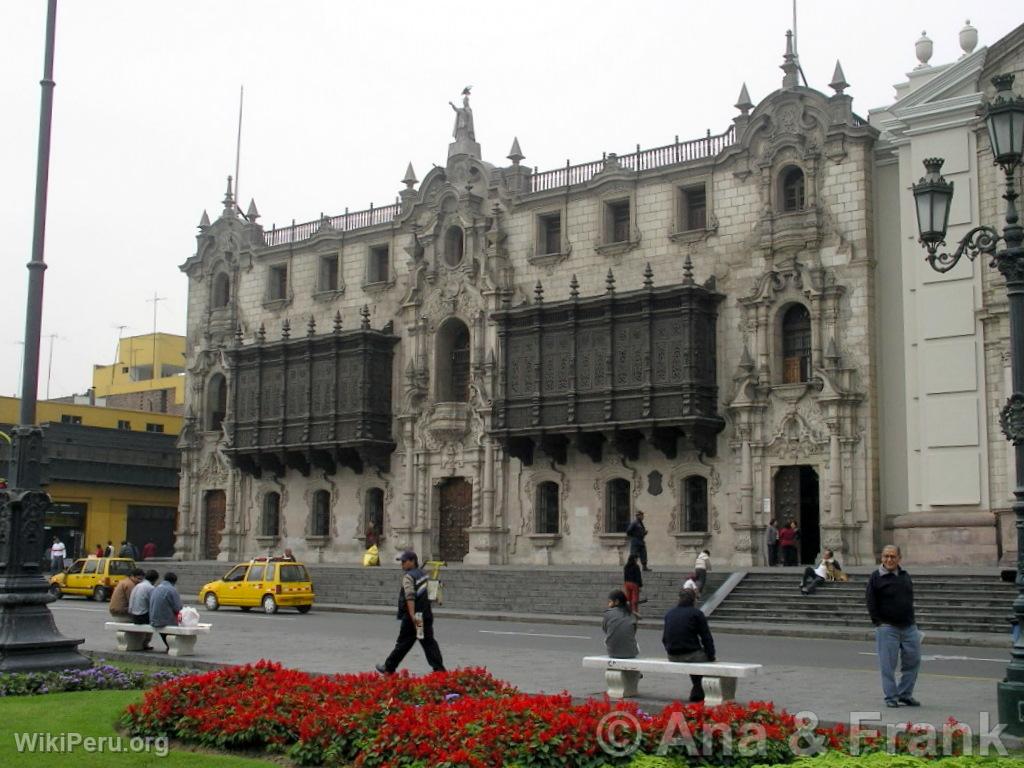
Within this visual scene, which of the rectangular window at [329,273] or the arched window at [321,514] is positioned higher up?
the rectangular window at [329,273]

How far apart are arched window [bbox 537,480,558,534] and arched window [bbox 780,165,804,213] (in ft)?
37.9

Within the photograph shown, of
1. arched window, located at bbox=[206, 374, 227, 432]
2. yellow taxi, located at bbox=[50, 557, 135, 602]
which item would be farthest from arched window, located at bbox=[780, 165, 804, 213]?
arched window, located at bbox=[206, 374, 227, 432]

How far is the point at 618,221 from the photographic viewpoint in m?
40.9

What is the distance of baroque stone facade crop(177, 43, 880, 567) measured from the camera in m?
35.8

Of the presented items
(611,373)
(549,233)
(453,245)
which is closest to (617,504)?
(611,373)

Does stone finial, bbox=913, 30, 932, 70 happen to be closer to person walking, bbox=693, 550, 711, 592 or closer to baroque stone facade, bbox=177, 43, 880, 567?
A: baroque stone facade, bbox=177, 43, 880, 567

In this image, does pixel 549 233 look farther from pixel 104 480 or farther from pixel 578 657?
pixel 104 480

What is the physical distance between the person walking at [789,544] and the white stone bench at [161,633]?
751 inches

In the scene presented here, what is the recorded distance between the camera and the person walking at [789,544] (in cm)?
3459

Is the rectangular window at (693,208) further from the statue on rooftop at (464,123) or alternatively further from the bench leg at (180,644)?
the bench leg at (180,644)

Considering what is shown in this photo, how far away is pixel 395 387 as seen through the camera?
4509 centimetres

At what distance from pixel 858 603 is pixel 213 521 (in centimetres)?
2993

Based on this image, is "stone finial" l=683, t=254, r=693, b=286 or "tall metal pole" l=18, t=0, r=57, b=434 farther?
"stone finial" l=683, t=254, r=693, b=286

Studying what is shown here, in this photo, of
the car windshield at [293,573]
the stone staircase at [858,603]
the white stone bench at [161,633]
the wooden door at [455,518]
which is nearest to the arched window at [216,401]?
the wooden door at [455,518]
